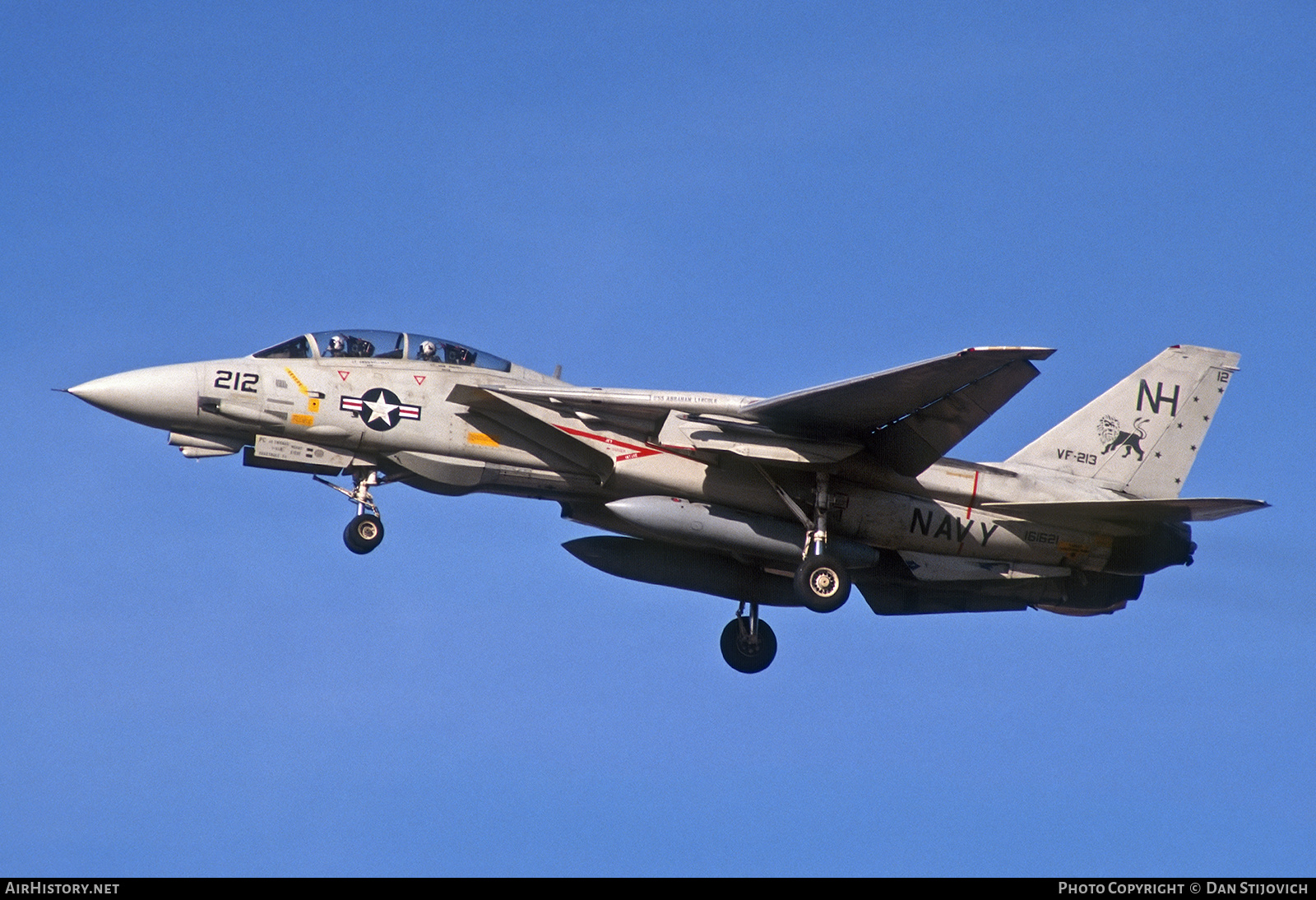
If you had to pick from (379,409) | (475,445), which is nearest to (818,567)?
(475,445)

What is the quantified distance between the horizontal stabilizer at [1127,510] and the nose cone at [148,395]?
10.7 m

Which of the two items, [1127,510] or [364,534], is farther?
[1127,510]

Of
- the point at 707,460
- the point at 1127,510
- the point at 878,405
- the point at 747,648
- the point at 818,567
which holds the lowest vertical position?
the point at 747,648

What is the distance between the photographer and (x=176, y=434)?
20234mm

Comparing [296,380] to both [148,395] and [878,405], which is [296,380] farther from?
[878,405]

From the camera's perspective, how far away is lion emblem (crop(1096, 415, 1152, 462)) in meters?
23.3

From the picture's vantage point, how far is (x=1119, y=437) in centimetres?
2333

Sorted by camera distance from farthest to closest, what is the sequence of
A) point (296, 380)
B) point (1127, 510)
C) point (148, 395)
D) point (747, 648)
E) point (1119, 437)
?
point (747, 648) < point (1119, 437) < point (1127, 510) < point (296, 380) < point (148, 395)

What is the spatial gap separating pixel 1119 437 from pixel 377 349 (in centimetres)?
1075

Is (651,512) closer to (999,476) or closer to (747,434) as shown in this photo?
(747,434)

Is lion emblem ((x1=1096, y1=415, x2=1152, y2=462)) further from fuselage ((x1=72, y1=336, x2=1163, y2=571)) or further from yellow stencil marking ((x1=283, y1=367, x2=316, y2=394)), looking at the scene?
yellow stencil marking ((x1=283, y1=367, x2=316, y2=394))

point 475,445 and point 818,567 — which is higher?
point 475,445
